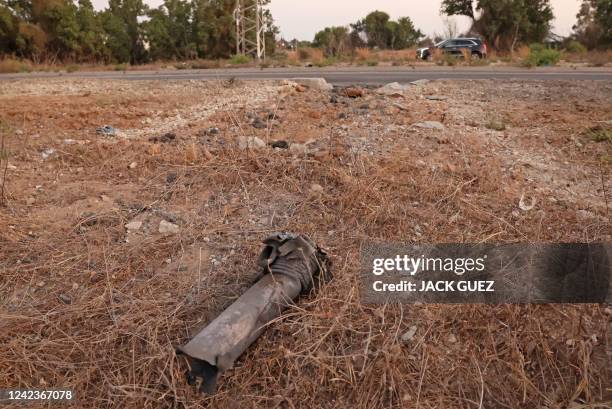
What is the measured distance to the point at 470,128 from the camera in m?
4.43

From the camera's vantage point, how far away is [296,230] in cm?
274

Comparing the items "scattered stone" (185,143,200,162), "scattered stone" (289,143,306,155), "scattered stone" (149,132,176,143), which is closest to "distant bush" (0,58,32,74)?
"scattered stone" (149,132,176,143)

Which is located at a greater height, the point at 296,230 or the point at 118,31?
the point at 118,31

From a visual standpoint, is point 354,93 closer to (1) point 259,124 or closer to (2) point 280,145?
(1) point 259,124

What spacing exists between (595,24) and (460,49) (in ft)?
29.3

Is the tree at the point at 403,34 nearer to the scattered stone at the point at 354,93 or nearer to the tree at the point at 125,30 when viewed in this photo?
the tree at the point at 125,30

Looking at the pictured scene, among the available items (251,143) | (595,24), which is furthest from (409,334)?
(595,24)

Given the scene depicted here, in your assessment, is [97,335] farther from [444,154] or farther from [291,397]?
[444,154]

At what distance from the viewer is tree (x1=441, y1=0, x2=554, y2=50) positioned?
19062 mm

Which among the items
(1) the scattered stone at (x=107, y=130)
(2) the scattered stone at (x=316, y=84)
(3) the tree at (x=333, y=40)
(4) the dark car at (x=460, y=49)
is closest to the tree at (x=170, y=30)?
(3) the tree at (x=333, y=40)

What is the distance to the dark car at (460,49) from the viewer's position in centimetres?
1472

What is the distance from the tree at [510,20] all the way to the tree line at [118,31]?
10242mm

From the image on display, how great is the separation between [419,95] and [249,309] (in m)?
4.82

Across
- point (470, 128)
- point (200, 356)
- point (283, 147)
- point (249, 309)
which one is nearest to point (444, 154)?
point (470, 128)
